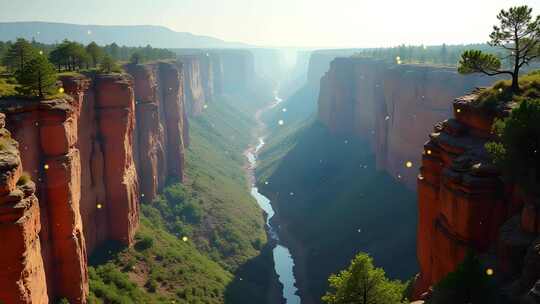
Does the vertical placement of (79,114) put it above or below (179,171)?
above

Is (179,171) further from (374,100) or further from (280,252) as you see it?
(374,100)

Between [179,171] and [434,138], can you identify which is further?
[179,171]

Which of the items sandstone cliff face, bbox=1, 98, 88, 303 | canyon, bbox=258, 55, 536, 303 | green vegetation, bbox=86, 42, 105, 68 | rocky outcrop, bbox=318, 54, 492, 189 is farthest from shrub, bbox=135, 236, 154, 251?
rocky outcrop, bbox=318, 54, 492, 189

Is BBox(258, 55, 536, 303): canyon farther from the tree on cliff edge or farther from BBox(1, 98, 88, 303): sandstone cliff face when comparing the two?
BBox(1, 98, 88, 303): sandstone cliff face

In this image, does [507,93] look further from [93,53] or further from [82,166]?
[93,53]

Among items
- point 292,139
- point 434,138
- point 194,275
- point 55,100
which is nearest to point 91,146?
point 55,100
